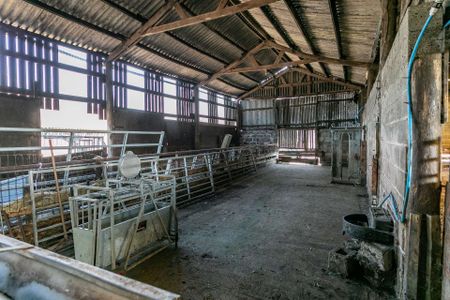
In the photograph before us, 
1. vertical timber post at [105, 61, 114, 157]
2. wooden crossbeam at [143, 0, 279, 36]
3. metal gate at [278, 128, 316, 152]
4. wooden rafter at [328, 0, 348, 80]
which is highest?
wooden crossbeam at [143, 0, 279, 36]

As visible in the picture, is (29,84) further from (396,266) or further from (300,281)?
(396,266)

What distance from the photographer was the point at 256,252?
11.0 ft

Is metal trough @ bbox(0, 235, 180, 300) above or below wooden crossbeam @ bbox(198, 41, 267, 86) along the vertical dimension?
below

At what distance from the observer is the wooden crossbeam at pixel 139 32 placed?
7.49 m

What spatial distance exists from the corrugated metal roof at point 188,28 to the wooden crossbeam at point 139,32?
16 centimetres

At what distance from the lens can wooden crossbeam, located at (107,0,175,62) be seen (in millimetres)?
7492

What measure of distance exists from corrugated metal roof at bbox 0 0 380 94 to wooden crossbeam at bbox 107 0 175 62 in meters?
0.16

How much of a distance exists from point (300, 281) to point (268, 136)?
46.4 feet

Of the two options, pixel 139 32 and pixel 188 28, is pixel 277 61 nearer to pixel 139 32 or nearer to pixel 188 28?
pixel 188 28

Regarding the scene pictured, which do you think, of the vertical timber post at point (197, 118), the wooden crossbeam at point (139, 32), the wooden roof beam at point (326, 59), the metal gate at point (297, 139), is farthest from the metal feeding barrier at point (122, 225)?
the metal gate at point (297, 139)

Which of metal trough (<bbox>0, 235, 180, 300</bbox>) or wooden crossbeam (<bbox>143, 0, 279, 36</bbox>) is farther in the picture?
wooden crossbeam (<bbox>143, 0, 279, 36</bbox>)

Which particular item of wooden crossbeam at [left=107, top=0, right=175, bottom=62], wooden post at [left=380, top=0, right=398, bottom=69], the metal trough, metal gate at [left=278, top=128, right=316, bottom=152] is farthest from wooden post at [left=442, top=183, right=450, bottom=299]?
metal gate at [left=278, top=128, right=316, bottom=152]

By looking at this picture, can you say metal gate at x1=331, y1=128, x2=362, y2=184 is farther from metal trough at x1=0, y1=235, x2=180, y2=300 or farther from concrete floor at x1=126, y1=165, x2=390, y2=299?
metal trough at x1=0, y1=235, x2=180, y2=300

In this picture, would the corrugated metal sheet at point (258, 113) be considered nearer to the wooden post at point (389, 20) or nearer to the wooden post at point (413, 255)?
the wooden post at point (389, 20)
